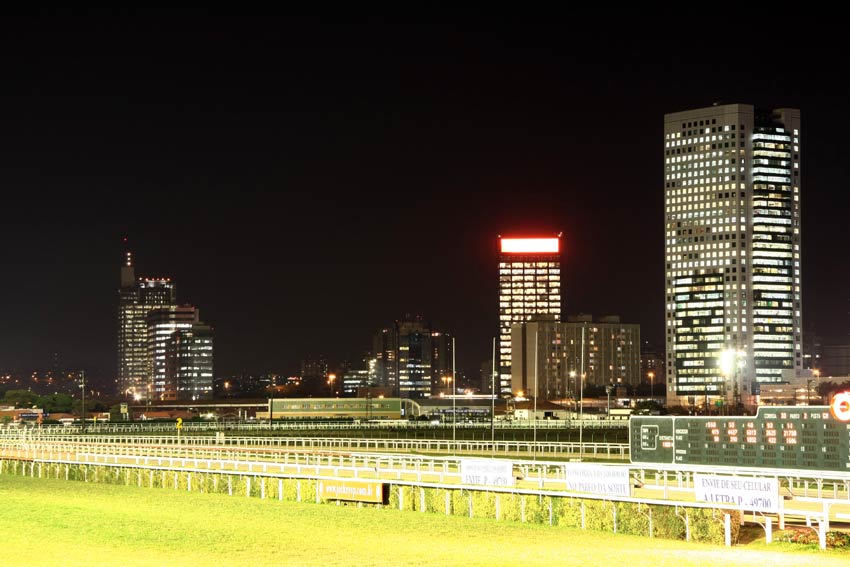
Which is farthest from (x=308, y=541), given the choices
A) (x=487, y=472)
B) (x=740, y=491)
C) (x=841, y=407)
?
(x=841, y=407)

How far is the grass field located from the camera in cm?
3403

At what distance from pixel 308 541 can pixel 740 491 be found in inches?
498

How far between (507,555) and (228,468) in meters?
28.6

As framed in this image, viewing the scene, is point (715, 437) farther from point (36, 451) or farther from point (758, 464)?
point (36, 451)

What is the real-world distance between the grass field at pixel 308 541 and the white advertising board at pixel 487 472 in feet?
6.72

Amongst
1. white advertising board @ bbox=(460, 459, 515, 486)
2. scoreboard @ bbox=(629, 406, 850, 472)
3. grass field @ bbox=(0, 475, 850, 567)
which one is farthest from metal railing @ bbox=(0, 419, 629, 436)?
grass field @ bbox=(0, 475, 850, 567)

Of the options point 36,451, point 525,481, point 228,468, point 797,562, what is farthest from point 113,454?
point 797,562

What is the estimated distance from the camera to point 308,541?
38.3 metres

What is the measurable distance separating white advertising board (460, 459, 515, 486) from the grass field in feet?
6.72

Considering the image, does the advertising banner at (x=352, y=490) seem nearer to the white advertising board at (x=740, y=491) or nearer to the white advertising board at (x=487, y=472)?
the white advertising board at (x=487, y=472)

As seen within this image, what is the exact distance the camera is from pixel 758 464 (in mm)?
52625

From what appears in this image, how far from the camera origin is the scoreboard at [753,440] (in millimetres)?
49500

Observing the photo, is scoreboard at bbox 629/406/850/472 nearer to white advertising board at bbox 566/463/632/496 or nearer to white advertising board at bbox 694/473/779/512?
white advertising board at bbox 566/463/632/496

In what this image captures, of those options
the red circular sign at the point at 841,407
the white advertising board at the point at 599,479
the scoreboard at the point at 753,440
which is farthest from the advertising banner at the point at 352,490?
the red circular sign at the point at 841,407
